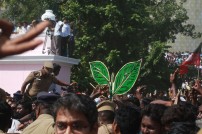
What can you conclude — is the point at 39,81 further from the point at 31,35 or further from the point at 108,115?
the point at 31,35

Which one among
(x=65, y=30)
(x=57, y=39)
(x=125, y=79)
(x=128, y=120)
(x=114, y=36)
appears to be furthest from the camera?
(x=114, y=36)

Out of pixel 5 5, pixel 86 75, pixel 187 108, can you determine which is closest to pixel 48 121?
pixel 187 108

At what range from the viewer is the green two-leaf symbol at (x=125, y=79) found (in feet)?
33.4

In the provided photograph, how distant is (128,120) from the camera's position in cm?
511

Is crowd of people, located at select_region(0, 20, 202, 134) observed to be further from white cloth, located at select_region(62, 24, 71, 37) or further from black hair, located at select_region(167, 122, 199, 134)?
white cloth, located at select_region(62, 24, 71, 37)

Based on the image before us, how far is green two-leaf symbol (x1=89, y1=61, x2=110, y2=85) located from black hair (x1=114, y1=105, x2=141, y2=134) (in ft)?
17.5

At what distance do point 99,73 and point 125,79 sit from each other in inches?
21.6

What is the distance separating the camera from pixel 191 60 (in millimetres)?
18328

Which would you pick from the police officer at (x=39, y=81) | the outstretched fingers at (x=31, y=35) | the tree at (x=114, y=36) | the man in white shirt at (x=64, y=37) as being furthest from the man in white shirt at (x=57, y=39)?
the outstretched fingers at (x=31, y=35)

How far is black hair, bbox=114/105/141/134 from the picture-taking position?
5.07 metres

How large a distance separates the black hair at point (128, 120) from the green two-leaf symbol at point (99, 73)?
5.33 meters

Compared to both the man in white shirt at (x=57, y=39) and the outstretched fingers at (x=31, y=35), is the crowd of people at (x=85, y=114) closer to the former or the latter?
the outstretched fingers at (x=31, y=35)

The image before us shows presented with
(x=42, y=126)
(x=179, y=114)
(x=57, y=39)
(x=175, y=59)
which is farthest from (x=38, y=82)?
(x=175, y=59)

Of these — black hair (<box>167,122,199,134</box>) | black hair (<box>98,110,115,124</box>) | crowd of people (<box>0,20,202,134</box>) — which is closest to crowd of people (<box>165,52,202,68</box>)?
crowd of people (<box>0,20,202,134</box>)
